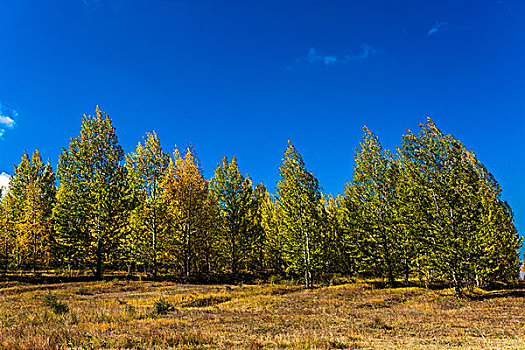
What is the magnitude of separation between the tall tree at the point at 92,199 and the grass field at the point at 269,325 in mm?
10331

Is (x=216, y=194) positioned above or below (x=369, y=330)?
above

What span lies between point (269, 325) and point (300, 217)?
18913mm

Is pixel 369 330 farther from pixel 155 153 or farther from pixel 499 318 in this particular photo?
pixel 155 153

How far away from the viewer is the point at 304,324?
12539 millimetres

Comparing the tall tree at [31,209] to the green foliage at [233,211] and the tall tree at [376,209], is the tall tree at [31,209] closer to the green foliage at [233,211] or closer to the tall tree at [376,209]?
the green foliage at [233,211]

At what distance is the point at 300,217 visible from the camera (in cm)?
3055

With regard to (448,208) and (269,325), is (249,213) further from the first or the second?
(269,325)

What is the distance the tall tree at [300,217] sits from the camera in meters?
30.0

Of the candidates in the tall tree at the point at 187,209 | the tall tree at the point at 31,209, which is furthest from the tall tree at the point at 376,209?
the tall tree at the point at 31,209

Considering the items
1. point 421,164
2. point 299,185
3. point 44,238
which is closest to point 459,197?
point 421,164

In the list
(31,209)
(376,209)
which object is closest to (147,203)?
(31,209)

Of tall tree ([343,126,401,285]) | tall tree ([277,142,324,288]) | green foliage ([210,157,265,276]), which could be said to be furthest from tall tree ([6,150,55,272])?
tall tree ([343,126,401,285])

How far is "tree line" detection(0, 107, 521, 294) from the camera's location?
2492cm

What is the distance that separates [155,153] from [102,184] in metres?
6.64
